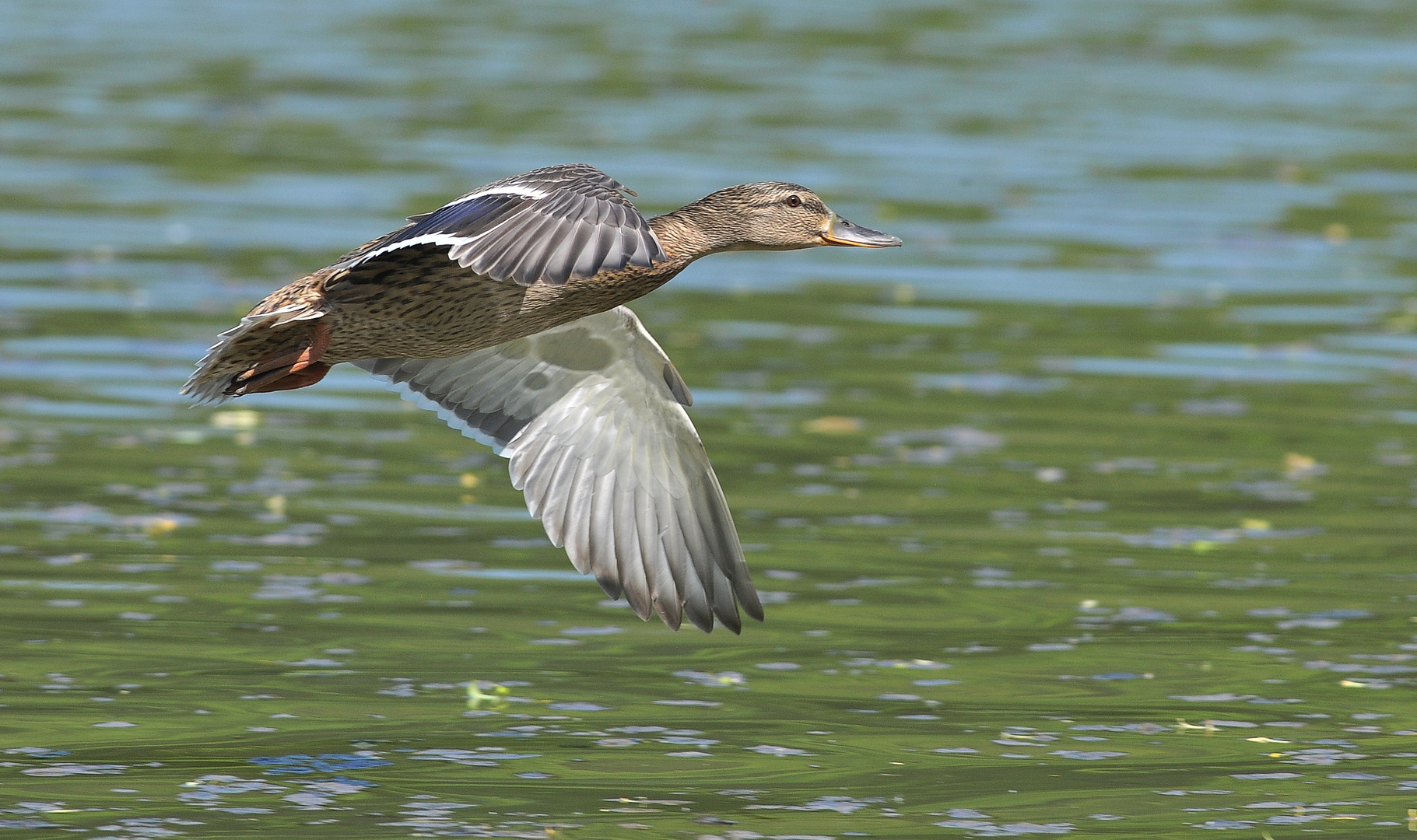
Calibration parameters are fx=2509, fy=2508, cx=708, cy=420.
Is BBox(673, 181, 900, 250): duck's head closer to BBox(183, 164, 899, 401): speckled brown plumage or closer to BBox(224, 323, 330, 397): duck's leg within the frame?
BBox(183, 164, 899, 401): speckled brown plumage

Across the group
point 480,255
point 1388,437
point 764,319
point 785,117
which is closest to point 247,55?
point 785,117

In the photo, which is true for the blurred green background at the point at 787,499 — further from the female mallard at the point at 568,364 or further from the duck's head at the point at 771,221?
the duck's head at the point at 771,221

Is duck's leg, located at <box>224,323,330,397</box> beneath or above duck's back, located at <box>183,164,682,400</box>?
beneath

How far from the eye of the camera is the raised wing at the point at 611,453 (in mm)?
9273

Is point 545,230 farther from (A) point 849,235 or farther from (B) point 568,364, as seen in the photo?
(A) point 849,235

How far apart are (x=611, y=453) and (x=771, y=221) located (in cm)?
108

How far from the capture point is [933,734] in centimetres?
896

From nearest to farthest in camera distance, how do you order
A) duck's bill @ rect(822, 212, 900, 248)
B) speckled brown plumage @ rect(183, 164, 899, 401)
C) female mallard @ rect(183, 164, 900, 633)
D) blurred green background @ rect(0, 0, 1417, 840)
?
1. speckled brown plumage @ rect(183, 164, 899, 401)
2. blurred green background @ rect(0, 0, 1417, 840)
3. female mallard @ rect(183, 164, 900, 633)
4. duck's bill @ rect(822, 212, 900, 248)

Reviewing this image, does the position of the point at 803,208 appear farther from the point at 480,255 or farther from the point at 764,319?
the point at 764,319

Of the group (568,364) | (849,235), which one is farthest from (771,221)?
(568,364)

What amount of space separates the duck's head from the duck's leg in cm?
151

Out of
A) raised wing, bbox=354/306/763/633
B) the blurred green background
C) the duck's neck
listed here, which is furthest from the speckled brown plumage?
the blurred green background

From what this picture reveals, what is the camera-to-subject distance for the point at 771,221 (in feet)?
31.6

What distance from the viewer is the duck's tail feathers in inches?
339
